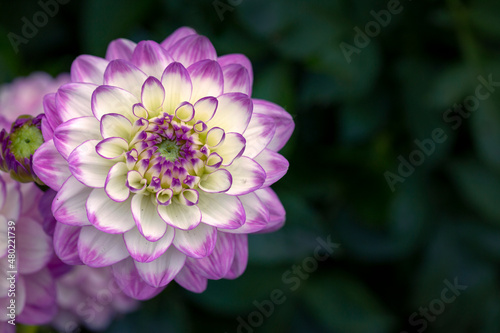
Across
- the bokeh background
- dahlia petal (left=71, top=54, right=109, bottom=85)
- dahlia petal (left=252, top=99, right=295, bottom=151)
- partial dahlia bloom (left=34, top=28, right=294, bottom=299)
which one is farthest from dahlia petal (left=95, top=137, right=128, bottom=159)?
the bokeh background

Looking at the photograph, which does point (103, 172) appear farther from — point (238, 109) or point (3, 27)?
point (3, 27)

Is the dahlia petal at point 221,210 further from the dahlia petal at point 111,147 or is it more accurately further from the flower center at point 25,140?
the flower center at point 25,140

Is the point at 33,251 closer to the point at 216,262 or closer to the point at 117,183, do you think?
the point at 117,183

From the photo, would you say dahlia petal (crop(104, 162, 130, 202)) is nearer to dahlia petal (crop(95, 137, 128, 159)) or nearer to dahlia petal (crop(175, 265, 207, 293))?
dahlia petal (crop(95, 137, 128, 159))

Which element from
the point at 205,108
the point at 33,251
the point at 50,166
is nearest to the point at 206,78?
the point at 205,108

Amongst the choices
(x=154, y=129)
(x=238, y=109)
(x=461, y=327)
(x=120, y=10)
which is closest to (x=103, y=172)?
(x=154, y=129)

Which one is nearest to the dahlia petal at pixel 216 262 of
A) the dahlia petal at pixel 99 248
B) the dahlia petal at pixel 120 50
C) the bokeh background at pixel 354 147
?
the dahlia petal at pixel 99 248
